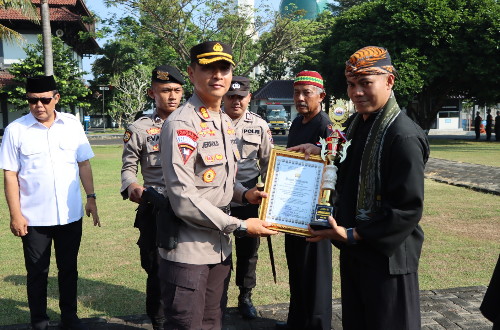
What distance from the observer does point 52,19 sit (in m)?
32.8

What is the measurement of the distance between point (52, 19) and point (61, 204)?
33.0 m

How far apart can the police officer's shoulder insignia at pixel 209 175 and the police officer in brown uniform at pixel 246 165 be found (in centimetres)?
159

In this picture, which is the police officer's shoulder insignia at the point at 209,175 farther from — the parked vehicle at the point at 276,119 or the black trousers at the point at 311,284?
the parked vehicle at the point at 276,119

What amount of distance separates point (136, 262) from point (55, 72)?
2952cm

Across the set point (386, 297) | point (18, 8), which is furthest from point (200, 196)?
point (18, 8)

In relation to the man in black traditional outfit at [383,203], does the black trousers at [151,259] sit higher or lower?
lower

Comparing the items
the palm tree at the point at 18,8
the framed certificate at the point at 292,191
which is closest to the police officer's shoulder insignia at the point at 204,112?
the framed certificate at the point at 292,191

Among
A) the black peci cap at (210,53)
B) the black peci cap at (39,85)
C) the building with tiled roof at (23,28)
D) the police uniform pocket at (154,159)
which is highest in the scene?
the building with tiled roof at (23,28)

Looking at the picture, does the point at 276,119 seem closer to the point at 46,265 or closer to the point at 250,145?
the point at 250,145

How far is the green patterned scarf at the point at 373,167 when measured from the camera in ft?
8.18

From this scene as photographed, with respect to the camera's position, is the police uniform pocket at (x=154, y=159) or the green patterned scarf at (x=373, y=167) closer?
the green patterned scarf at (x=373, y=167)

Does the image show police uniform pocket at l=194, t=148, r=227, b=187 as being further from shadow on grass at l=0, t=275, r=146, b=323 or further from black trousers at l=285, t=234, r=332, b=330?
shadow on grass at l=0, t=275, r=146, b=323

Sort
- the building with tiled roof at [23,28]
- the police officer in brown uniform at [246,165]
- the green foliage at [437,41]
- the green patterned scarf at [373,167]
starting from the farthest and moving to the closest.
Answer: the building with tiled roof at [23,28] → the green foliage at [437,41] → the police officer in brown uniform at [246,165] → the green patterned scarf at [373,167]

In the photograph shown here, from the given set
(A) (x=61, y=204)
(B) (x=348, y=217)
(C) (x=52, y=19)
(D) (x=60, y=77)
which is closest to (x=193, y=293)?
(B) (x=348, y=217)
